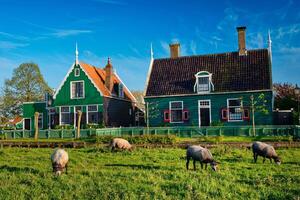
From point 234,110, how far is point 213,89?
309 centimetres

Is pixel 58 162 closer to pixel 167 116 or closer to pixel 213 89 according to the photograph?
pixel 167 116

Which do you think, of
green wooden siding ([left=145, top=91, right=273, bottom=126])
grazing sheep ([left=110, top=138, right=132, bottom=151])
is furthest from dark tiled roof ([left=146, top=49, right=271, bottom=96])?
grazing sheep ([left=110, top=138, right=132, bottom=151])

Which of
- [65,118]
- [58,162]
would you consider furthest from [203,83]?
[58,162]

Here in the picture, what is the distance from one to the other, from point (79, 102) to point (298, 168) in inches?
1205

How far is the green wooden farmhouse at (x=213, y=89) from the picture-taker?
3622cm

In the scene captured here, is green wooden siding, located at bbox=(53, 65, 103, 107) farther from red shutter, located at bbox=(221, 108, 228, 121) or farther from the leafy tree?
the leafy tree

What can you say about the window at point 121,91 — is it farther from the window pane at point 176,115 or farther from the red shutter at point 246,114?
the red shutter at point 246,114

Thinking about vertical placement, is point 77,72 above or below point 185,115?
above

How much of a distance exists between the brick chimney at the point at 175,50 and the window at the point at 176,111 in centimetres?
756

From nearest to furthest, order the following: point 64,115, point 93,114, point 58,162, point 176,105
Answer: point 58,162, point 176,105, point 93,114, point 64,115

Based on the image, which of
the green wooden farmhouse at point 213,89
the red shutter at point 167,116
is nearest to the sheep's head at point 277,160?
the green wooden farmhouse at point 213,89

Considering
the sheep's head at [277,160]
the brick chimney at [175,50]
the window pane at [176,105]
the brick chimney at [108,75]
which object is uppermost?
the brick chimney at [175,50]

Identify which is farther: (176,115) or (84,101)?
(84,101)

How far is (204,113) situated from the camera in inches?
1494
